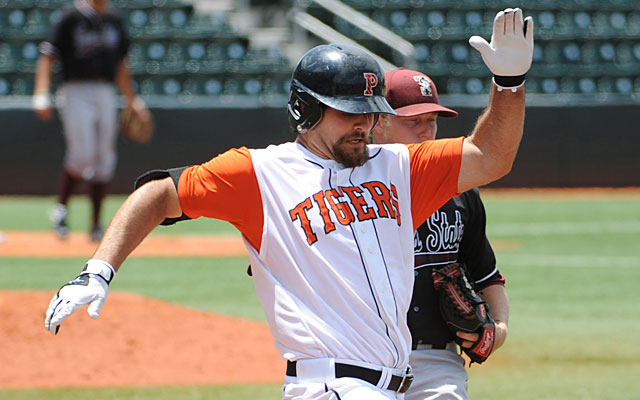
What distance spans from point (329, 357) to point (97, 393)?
2.58 meters

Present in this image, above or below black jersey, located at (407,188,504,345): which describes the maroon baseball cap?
above

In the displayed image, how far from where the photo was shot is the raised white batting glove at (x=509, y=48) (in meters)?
2.98

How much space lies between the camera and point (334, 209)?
3082 millimetres

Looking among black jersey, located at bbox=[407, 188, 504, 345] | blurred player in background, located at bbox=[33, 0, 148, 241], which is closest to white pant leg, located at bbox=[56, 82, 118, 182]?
blurred player in background, located at bbox=[33, 0, 148, 241]

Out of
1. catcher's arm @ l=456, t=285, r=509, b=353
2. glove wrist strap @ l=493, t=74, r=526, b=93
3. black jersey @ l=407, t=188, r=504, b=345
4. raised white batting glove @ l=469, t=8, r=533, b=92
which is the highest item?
raised white batting glove @ l=469, t=8, r=533, b=92

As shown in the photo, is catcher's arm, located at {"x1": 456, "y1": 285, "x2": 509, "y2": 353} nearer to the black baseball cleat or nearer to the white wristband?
the black baseball cleat

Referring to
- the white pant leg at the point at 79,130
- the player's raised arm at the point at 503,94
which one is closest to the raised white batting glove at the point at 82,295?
the player's raised arm at the point at 503,94

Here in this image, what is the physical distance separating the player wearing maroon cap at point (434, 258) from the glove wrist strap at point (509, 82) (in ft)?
2.34

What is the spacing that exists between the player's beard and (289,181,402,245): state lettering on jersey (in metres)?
0.07

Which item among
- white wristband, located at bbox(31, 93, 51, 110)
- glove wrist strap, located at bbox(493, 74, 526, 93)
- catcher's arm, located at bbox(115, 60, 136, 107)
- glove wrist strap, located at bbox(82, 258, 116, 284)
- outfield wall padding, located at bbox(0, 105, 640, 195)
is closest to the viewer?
glove wrist strap, located at bbox(82, 258, 116, 284)

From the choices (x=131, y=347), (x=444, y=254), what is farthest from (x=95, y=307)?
(x=131, y=347)

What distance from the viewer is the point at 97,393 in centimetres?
526

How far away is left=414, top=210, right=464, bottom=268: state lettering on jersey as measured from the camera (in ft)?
12.1

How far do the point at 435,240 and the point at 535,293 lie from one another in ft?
15.6
